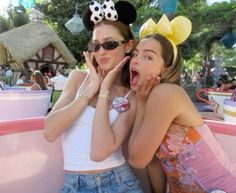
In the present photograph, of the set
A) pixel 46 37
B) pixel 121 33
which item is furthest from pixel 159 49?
pixel 46 37

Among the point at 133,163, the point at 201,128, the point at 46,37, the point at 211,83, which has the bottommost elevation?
the point at 211,83

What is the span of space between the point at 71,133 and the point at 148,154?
0.37m

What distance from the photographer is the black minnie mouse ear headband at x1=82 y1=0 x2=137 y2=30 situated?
5.05ft

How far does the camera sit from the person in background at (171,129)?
121cm

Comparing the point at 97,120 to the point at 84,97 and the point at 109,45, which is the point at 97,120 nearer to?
the point at 84,97

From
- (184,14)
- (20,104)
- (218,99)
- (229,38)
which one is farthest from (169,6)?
(229,38)

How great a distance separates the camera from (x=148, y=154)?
1.22m

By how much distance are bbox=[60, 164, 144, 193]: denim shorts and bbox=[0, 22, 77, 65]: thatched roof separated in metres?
17.2

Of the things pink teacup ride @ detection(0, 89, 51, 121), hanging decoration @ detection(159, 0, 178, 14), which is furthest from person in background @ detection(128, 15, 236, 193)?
pink teacup ride @ detection(0, 89, 51, 121)

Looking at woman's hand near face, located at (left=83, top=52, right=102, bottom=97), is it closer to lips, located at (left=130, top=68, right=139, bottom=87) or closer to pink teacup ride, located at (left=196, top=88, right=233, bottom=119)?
lips, located at (left=130, top=68, right=139, bottom=87)

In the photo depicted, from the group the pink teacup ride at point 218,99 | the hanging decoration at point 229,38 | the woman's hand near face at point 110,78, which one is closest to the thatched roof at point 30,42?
the hanging decoration at point 229,38

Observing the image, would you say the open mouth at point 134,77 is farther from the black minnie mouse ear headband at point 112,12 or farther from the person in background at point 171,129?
the black minnie mouse ear headband at point 112,12

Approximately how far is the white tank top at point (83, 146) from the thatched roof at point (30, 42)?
1711 cm

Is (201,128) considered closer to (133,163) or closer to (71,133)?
(133,163)
